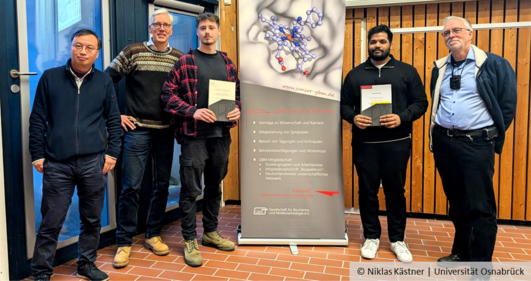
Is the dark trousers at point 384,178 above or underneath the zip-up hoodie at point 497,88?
underneath

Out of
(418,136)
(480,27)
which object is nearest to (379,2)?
(480,27)

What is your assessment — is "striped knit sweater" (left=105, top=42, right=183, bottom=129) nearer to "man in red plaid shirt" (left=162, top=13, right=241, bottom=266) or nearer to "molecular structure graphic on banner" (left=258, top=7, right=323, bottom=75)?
"man in red plaid shirt" (left=162, top=13, right=241, bottom=266)

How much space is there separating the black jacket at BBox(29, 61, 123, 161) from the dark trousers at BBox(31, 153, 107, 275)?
7 cm

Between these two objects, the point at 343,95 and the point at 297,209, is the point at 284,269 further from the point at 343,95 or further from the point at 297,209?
the point at 343,95

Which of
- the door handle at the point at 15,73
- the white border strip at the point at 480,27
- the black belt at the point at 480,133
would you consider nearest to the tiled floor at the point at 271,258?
the black belt at the point at 480,133

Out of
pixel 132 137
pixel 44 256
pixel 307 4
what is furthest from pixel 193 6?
pixel 44 256

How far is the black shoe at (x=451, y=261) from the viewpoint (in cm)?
289

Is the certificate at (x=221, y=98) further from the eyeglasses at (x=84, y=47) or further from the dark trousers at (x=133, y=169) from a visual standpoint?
the eyeglasses at (x=84, y=47)

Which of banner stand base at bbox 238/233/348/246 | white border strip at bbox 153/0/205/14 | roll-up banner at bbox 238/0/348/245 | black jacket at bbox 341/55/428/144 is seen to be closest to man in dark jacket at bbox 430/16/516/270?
black jacket at bbox 341/55/428/144

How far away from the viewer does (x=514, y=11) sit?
379 cm

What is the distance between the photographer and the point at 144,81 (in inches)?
119

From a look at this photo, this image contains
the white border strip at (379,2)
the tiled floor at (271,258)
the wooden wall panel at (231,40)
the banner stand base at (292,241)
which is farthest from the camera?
the wooden wall panel at (231,40)

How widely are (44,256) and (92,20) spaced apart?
184cm

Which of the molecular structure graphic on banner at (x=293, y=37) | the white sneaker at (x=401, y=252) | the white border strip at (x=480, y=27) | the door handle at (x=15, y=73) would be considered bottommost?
the white sneaker at (x=401, y=252)
